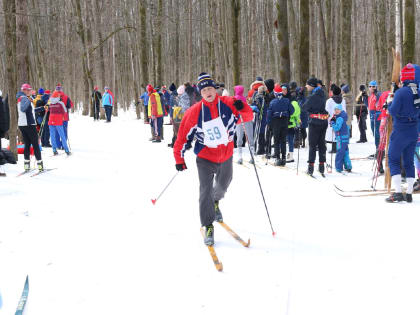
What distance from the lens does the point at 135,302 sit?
343 centimetres

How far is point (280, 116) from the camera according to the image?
31.2 ft

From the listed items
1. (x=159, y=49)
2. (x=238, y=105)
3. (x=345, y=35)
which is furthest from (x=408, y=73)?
(x=159, y=49)

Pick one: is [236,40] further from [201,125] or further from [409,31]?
[201,125]

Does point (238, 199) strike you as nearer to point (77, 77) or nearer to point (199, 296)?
point (199, 296)

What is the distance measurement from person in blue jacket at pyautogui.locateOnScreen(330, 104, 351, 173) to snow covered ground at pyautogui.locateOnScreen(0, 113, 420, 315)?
0.88m

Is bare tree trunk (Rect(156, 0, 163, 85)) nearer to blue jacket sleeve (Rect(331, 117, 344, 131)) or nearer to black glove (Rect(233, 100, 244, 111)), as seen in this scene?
blue jacket sleeve (Rect(331, 117, 344, 131))

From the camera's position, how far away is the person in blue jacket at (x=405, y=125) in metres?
5.96

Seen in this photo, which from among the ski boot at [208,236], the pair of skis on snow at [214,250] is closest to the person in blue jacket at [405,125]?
the pair of skis on snow at [214,250]

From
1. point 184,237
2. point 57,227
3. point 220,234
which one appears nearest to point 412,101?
point 220,234

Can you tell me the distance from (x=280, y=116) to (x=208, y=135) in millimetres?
5182

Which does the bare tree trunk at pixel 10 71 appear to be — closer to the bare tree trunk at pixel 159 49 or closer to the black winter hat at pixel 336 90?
the black winter hat at pixel 336 90

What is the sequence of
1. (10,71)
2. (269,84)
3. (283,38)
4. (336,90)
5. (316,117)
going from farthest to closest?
(283,38), (269,84), (10,71), (336,90), (316,117)

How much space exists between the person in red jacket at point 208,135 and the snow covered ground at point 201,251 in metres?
0.50

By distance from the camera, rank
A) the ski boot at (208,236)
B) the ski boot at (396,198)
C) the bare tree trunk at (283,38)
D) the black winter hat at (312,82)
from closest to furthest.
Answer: the ski boot at (208,236) < the ski boot at (396,198) < the black winter hat at (312,82) < the bare tree trunk at (283,38)
